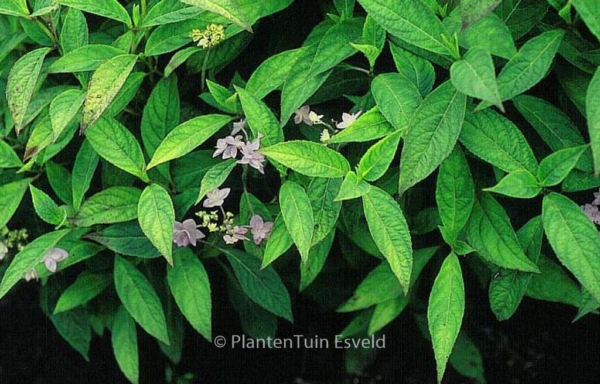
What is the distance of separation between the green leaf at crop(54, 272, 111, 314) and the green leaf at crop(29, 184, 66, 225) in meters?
0.27

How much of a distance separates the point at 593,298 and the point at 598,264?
0.41 ft

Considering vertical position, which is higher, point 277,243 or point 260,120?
point 260,120

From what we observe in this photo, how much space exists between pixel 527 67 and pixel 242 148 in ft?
1.59

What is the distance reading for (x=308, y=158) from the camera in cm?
134

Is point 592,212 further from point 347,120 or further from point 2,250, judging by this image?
point 2,250

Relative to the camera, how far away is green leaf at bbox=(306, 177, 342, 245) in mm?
1417

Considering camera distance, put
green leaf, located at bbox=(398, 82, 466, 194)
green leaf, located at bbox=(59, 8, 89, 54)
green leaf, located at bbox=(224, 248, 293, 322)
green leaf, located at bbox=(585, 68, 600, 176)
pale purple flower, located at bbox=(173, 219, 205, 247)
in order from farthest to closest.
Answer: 1. green leaf, located at bbox=(224, 248, 293, 322)
2. pale purple flower, located at bbox=(173, 219, 205, 247)
3. green leaf, located at bbox=(59, 8, 89, 54)
4. green leaf, located at bbox=(398, 82, 466, 194)
5. green leaf, located at bbox=(585, 68, 600, 176)

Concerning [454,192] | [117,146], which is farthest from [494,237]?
[117,146]

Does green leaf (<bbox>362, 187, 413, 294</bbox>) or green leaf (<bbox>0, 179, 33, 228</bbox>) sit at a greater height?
green leaf (<bbox>362, 187, 413, 294</bbox>)

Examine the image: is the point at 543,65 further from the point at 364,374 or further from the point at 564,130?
the point at 364,374

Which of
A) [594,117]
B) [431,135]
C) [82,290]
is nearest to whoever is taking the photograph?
[594,117]

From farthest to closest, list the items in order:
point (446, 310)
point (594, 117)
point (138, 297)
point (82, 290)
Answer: point (82, 290)
point (138, 297)
point (446, 310)
point (594, 117)

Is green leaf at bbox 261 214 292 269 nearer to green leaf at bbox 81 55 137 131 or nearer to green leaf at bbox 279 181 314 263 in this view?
green leaf at bbox 279 181 314 263

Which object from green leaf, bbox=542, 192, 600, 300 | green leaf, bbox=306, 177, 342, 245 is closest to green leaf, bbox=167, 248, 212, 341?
green leaf, bbox=306, 177, 342, 245
